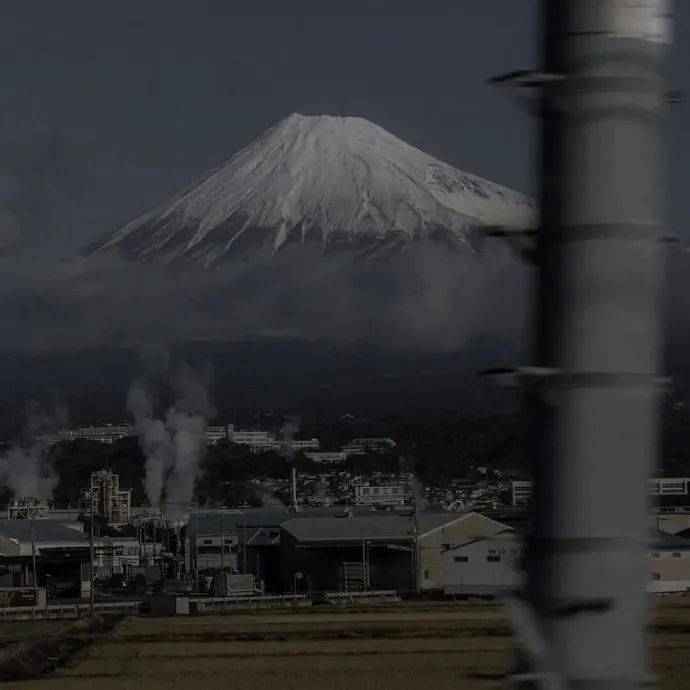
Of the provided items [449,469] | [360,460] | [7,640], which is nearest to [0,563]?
[7,640]

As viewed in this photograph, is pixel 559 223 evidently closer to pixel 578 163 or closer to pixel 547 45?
pixel 578 163

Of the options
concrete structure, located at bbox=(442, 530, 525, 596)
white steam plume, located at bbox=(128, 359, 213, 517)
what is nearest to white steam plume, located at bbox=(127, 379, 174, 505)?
white steam plume, located at bbox=(128, 359, 213, 517)

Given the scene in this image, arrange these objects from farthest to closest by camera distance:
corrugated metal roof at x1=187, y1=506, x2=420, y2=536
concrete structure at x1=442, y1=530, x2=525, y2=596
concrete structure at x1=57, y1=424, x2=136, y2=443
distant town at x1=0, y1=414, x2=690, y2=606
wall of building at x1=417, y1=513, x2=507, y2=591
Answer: concrete structure at x1=57, y1=424, x2=136, y2=443 → corrugated metal roof at x1=187, y1=506, x2=420, y2=536 → wall of building at x1=417, y1=513, x2=507, y2=591 → distant town at x1=0, y1=414, x2=690, y2=606 → concrete structure at x1=442, y1=530, x2=525, y2=596

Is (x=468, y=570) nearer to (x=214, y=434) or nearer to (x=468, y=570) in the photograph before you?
(x=468, y=570)

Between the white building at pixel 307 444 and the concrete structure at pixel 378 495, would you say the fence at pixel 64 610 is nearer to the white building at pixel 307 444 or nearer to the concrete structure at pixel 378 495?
the concrete structure at pixel 378 495

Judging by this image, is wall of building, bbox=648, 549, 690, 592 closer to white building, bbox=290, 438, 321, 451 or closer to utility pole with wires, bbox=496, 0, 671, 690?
utility pole with wires, bbox=496, 0, 671, 690

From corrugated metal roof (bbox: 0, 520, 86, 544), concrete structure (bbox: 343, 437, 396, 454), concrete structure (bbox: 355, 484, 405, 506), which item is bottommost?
corrugated metal roof (bbox: 0, 520, 86, 544)

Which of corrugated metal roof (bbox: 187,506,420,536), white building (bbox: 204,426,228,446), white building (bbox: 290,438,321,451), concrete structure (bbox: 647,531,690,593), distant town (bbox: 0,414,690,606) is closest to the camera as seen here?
concrete structure (bbox: 647,531,690,593)
